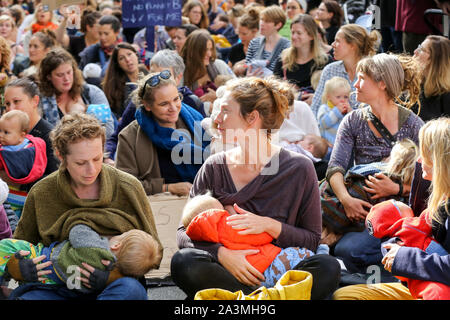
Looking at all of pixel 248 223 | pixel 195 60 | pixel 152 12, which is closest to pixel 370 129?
pixel 248 223

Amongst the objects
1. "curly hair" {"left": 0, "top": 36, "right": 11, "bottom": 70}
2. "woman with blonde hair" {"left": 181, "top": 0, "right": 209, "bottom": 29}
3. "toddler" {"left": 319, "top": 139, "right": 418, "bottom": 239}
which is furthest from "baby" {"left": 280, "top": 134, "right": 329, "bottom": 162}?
"woman with blonde hair" {"left": 181, "top": 0, "right": 209, "bottom": 29}

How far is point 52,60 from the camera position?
5578 mm

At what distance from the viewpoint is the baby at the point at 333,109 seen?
5484 mm

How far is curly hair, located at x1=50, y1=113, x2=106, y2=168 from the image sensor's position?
3.31 meters

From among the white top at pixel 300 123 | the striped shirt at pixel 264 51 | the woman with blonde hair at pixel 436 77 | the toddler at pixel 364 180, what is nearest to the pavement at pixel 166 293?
the toddler at pixel 364 180

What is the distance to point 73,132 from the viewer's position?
331 centimetres

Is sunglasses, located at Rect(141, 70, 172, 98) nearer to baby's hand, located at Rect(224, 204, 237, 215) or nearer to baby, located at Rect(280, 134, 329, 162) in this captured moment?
baby, located at Rect(280, 134, 329, 162)

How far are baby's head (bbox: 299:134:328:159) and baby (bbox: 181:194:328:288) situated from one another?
202 centimetres

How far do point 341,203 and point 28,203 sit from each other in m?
1.82

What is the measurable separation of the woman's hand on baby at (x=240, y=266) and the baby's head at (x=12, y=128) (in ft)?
6.29

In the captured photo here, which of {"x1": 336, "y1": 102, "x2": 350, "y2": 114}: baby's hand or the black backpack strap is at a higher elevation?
the black backpack strap

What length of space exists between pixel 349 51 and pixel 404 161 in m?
2.36

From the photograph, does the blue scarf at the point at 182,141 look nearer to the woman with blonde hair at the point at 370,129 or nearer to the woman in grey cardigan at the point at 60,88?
the woman with blonde hair at the point at 370,129

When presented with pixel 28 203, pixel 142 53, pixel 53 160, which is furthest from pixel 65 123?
pixel 142 53
